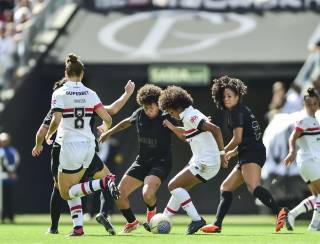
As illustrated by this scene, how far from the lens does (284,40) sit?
2759 centimetres

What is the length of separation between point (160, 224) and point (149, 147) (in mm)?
1473

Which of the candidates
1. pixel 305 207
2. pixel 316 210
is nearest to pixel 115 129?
pixel 305 207

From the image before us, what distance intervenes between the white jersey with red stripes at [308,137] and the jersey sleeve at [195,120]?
2.14 m

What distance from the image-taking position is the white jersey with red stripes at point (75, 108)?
15047 mm

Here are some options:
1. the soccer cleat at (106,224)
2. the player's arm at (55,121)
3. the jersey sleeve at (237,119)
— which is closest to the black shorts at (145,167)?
the soccer cleat at (106,224)

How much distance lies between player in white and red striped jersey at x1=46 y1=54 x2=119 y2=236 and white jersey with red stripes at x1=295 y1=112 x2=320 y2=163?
3.63 metres

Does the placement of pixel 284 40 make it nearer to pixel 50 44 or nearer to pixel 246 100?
pixel 246 100

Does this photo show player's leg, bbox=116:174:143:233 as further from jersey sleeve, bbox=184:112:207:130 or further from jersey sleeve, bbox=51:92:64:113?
jersey sleeve, bbox=51:92:64:113

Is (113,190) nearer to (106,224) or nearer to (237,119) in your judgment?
(106,224)

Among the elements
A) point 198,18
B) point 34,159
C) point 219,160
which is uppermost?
point 198,18

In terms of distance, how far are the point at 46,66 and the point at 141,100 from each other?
38.0 feet

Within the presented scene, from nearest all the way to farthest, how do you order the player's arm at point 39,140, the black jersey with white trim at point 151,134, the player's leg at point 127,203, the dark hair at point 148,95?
the player's arm at point 39,140
the player's leg at point 127,203
the dark hair at point 148,95
the black jersey with white trim at point 151,134

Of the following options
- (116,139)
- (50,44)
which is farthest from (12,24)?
(116,139)

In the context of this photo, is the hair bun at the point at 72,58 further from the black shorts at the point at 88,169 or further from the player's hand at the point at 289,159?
the player's hand at the point at 289,159
